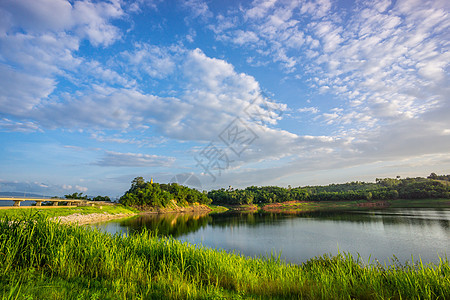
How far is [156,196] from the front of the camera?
64.6 meters

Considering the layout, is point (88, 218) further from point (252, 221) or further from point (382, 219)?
point (382, 219)

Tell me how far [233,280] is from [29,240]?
566 cm

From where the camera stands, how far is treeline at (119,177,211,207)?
197 feet

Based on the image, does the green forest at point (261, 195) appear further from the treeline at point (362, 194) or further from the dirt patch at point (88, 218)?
the dirt patch at point (88, 218)

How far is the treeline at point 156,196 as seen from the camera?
197 ft

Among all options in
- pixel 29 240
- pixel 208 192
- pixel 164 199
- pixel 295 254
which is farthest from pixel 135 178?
pixel 29 240

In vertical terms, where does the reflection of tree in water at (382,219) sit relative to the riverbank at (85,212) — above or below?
below

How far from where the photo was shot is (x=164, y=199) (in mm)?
68250

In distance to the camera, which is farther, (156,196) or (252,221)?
(156,196)

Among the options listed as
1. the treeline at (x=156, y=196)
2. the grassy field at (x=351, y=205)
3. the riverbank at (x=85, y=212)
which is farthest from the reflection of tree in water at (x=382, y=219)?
the grassy field at (x=351, y=205)

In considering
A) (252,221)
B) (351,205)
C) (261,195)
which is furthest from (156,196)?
(351,205)

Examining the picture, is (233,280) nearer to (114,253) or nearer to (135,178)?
(114,253)

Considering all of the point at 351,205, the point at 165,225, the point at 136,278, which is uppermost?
the point at 136,278

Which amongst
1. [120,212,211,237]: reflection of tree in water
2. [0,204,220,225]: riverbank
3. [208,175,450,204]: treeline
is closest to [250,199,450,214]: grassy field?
[208,175,450,204]: treeline
